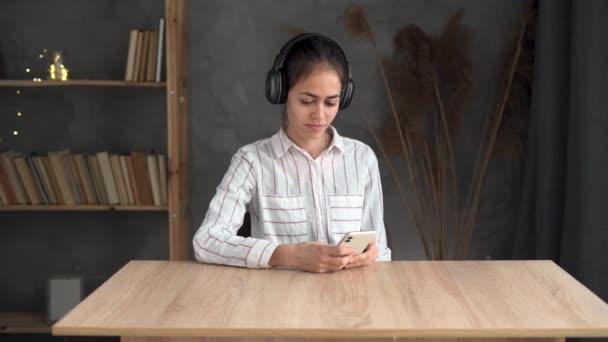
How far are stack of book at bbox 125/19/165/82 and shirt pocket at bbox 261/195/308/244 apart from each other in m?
1.35

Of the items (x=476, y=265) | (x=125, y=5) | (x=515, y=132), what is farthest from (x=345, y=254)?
(x=125, y=5)

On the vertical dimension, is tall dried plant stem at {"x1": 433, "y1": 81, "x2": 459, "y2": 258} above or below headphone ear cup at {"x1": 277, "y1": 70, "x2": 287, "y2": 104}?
below

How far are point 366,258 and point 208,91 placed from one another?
1.97 m

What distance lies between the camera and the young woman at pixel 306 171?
2404 mm

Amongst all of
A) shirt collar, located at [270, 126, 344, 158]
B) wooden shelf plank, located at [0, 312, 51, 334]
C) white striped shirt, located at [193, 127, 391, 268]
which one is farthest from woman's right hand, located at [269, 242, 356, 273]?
wooden shelf plank, located at [0, 312, 51, 334]

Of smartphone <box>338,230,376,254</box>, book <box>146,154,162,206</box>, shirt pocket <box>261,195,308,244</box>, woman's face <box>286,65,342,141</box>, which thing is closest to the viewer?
smartphone <box>338,230,376,254</box>

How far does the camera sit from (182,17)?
12.2 ft

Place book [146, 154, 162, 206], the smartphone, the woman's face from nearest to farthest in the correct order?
the smartphone < the woman's face < book [146, 154, 162, 206]

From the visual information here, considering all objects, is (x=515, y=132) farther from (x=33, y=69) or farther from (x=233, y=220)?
(x=33, y=69)

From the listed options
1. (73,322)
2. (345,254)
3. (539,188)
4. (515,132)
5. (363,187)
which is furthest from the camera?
(515,132)

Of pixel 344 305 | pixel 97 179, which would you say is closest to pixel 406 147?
pixel 97 179

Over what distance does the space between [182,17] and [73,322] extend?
2.28 meters

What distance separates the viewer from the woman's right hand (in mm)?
2086

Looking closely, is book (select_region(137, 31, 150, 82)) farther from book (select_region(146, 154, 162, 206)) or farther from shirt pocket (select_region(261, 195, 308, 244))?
shirt pocket (select_region(261, 195, 308, 244))
